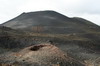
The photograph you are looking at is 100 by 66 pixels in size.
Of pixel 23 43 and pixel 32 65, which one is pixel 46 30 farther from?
pixel 32 65

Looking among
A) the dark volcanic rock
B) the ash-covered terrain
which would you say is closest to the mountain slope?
the ash-covered terrain

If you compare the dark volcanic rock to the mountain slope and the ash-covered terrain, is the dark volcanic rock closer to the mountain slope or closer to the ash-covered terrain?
the ash-covered terrain

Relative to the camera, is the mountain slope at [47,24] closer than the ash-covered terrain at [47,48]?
No

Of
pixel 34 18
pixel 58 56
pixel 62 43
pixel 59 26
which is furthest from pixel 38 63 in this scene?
pixel 34 18

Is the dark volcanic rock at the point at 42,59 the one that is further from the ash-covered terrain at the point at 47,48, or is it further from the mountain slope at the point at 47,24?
the mountain slope at the point at 47,24

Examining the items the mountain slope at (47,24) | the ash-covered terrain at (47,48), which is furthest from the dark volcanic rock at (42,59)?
the mountain slope at (47,24)

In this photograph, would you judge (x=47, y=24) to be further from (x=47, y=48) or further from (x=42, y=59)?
(x=42, y=59)

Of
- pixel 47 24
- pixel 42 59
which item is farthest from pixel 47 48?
pixel 47 24

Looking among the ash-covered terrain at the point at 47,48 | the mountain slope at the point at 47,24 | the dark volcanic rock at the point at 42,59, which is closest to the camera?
the dark volcanic rock at the point at 42,59

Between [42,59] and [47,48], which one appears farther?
[47,48]
